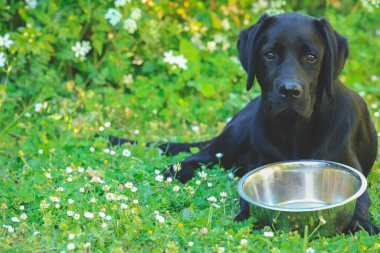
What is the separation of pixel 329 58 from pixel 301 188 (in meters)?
0.76

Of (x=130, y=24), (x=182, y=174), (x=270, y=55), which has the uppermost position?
(x=270, y=55)

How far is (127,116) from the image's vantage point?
5.71 m

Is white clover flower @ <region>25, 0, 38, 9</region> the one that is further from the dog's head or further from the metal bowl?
the metal bowl

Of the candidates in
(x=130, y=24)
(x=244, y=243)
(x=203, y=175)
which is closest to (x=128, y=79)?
(x=130, y=24)

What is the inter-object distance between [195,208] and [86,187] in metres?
0.67

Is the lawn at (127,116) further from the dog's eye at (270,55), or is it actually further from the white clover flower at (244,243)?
the dog's eye at (270,55)

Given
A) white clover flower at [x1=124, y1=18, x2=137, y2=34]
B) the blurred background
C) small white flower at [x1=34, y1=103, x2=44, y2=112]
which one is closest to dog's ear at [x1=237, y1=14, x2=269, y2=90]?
the blurred background

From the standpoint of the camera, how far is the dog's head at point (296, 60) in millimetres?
3783

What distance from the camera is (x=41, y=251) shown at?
337 cm

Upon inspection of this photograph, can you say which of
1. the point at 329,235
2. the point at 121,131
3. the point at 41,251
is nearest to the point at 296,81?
the point at 329,235

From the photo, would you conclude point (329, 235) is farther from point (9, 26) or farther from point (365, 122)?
point (9, 26)


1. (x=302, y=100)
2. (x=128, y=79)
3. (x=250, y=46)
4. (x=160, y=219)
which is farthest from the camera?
(x=128, y=79)

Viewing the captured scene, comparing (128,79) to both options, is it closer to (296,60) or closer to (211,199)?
(211,199)

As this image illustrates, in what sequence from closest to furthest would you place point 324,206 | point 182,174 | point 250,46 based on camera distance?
point 324,206 < point 250,46 < point 182,174
